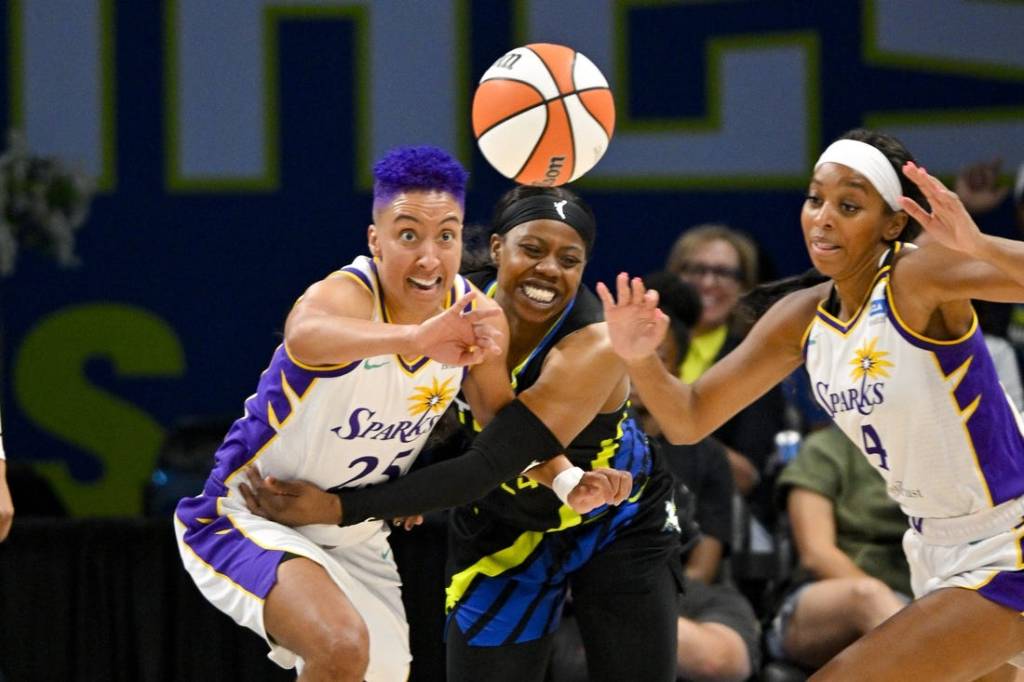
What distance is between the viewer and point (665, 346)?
6.43 meters

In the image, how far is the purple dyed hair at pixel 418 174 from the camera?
452 cm

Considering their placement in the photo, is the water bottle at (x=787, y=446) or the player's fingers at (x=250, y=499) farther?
the water bottle at (x=787, y=446)

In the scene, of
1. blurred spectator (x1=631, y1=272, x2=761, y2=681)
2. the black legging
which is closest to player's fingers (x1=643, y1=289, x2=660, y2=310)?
the black legging

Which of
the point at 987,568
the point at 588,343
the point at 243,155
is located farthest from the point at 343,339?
the point at 243,155

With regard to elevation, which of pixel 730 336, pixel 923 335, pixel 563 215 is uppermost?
pixel 563 215

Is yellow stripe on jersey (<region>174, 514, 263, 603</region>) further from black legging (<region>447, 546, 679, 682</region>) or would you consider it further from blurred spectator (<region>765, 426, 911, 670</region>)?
blurred spectator (<region>765, 426, 911, 670</region>)

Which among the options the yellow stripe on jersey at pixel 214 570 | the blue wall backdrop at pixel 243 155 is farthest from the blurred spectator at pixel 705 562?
the blue wall backdrop at pixel 243 155

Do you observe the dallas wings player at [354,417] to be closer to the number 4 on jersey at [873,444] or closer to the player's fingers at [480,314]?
the player's fingers at [480,314]

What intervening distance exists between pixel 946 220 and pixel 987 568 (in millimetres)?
996

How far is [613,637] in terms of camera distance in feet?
15.9

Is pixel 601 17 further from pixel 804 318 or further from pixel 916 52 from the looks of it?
pixel 804 318

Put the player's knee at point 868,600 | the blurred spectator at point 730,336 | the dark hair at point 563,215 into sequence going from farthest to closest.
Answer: the blurred spectator at point 730,336 < the player's knee at point 868,600 < the dark hair at point 563,215

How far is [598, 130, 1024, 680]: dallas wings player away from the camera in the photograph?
13.8ft

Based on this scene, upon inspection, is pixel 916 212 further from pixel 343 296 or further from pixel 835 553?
pixel 835 553
